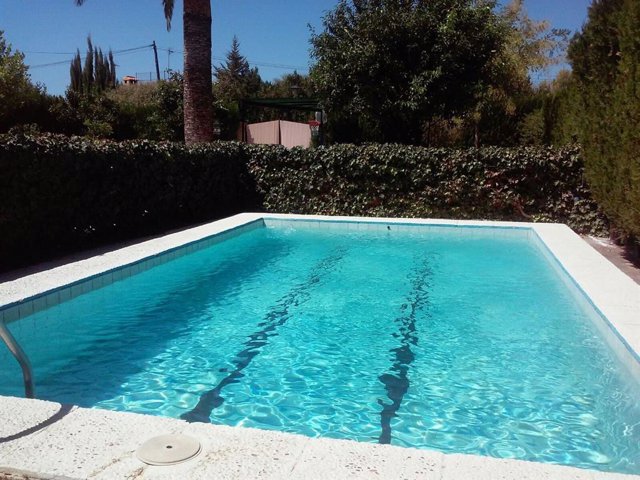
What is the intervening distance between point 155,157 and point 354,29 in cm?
803

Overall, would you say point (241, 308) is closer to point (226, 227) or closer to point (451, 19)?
point (226, 227)

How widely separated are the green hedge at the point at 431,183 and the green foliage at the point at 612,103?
4.48ft

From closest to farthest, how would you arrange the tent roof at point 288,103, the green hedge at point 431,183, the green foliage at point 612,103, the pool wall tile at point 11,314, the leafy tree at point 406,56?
1. the pool wall tile at point 11,314
2. the green foliage at point 612,103
3. the green hedge at point 431,183
4. the leafy tree at point 406,56
5. the tent roof at point 288,103

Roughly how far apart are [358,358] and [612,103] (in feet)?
20.3

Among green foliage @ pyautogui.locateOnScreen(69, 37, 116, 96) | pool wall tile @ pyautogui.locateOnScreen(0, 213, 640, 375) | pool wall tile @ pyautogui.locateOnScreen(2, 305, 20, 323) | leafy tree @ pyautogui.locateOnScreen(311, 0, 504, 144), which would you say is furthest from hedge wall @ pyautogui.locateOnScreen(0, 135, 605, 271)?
green foliage @ pyautogui.locateOnScreen(69, 37, 116, 96)

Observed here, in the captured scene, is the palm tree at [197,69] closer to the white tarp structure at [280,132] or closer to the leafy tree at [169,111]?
the leafy tree at [169,111]

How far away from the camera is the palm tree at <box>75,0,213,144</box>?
44.7ft

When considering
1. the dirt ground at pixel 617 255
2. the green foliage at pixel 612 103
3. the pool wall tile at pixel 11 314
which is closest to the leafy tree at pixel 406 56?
the green foliage at pixel 612 103

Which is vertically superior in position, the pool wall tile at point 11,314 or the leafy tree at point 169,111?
the leafy tree at point 169,111

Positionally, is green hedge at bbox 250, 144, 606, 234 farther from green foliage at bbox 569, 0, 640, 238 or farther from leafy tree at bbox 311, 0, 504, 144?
leafy tree at bbox 311, 0, 504, 144

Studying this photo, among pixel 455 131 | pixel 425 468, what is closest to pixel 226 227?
pixel 425 468

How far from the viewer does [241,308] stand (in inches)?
262

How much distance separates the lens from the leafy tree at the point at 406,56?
15375mm

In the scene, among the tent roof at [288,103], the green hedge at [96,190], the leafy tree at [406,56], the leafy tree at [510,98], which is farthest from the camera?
the tent roof at [288,103]
